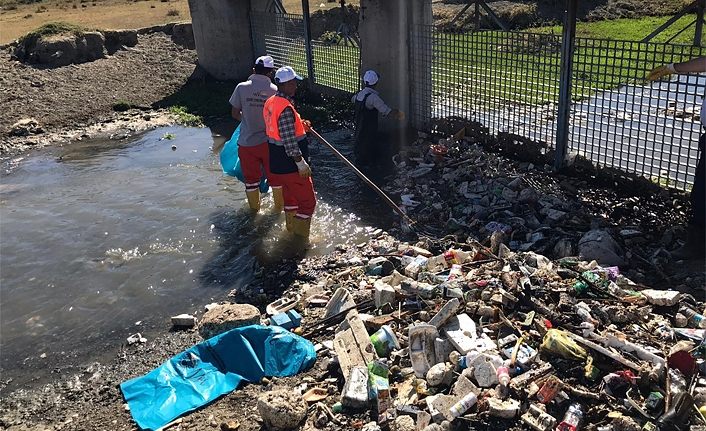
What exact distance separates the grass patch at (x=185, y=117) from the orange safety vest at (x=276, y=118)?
6894mm

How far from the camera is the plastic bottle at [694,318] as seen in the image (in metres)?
4.39

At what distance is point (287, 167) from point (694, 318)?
4.37m

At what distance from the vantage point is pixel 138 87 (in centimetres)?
1519

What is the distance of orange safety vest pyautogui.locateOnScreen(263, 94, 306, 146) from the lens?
6637mm

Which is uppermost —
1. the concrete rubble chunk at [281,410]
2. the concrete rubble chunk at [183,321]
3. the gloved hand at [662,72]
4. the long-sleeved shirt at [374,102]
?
the gloved hand at [662,72]

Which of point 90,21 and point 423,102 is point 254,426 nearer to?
point 423,102

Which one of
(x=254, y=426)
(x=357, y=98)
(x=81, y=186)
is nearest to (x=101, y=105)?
(x=81, y=186)

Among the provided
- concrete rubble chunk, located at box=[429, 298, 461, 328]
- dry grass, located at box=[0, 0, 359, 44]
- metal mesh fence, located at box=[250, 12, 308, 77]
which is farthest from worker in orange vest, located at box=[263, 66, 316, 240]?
dry grass, located at box=[0, 0, 359, 44]

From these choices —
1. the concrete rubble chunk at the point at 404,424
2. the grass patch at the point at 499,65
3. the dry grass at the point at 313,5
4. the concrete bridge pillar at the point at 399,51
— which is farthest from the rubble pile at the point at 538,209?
the dry grass at the point at 313,5

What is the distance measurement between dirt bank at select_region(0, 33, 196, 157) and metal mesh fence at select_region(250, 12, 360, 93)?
2.60 metres

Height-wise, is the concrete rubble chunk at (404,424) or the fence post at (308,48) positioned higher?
the fence post at (308,48)

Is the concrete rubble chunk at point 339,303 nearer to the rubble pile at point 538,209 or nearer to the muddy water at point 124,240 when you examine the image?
the muddy water at point 124,240

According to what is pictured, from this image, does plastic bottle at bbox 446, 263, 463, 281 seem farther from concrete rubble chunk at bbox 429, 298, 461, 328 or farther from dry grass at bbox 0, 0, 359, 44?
dry grass at bbox 0, 0, 359, 44

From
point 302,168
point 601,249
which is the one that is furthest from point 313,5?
point 601,249
